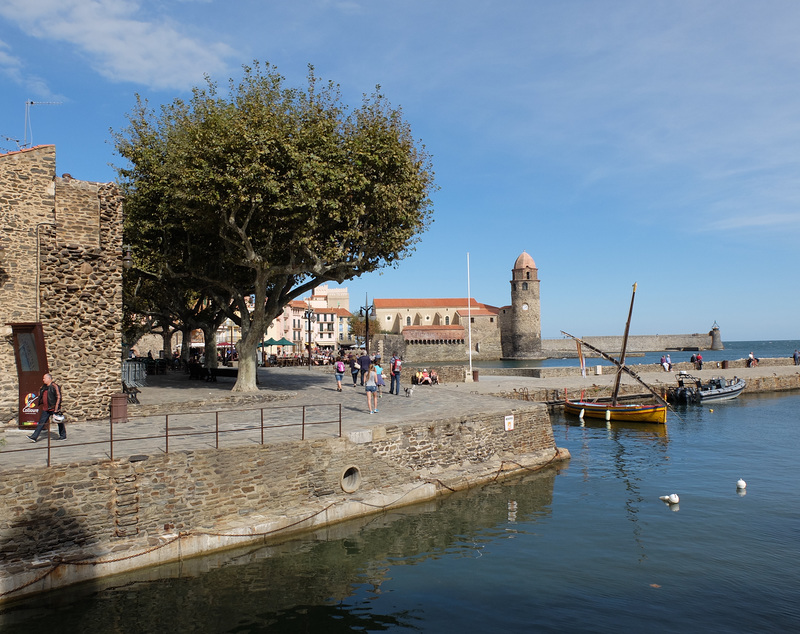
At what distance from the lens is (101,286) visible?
16.4 metres

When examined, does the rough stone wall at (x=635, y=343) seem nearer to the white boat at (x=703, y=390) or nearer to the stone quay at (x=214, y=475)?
the white boat at (x=703, y=390)

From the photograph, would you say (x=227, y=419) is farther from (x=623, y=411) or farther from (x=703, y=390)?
(x=703, y=390)

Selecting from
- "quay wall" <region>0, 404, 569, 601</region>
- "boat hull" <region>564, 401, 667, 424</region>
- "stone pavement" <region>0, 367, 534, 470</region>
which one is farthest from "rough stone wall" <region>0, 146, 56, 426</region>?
"boat hull" <region>564, 401, 667, 424</region>

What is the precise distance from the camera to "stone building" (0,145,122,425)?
49.8 ft

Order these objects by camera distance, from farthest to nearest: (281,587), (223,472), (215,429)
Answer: (215,429)
(223,472)
(281,587)

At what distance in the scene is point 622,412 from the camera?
30125 millimetres

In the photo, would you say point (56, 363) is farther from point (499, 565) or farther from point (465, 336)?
point (465, 336)

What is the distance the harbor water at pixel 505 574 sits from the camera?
9062 mm

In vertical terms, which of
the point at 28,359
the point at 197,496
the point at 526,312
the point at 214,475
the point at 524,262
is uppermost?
the point at 524,262

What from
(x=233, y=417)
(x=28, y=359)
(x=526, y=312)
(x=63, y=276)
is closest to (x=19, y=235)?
(x=63, y=276)

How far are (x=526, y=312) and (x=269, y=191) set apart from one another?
113 m

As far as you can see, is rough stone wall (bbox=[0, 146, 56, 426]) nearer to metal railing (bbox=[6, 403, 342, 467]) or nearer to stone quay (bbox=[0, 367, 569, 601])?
stone quay (bbox=[0, 367, 569, 601])

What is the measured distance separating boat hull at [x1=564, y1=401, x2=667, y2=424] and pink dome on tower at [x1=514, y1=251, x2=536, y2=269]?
100144 mm

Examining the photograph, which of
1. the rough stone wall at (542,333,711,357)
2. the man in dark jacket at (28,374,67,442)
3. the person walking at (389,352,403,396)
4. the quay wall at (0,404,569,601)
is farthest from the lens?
the rough stone wall at (542,333,711,357)
